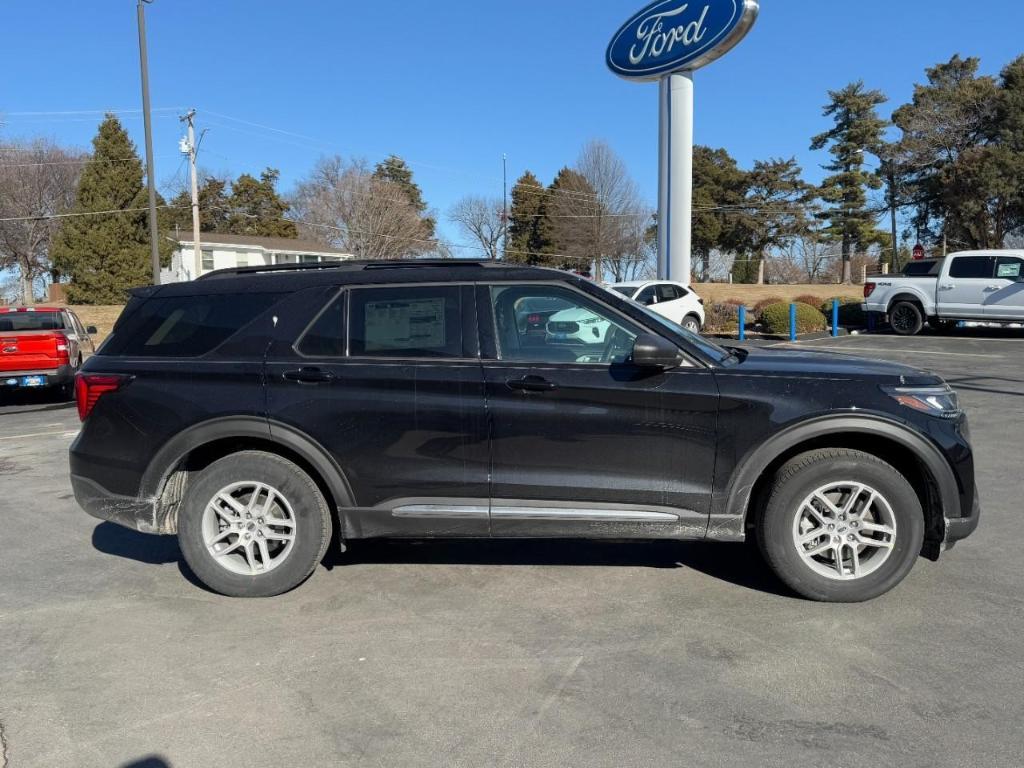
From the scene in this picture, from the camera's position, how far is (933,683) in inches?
131

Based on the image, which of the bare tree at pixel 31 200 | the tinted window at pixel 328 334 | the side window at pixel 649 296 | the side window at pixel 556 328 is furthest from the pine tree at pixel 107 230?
the side window at pixel 556 328

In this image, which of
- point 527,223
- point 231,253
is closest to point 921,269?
point 231,253

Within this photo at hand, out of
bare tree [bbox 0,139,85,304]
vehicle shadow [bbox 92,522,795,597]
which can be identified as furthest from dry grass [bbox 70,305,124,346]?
vehicle shadow [bbox 92,522,795,597]

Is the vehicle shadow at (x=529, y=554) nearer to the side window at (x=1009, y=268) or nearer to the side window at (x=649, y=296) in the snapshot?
the side window at (x=649, y=296)


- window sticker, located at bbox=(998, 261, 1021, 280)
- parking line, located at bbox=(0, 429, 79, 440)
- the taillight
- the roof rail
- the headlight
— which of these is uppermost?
window sticker, located at bbox=(998, 261, 1021, 280)

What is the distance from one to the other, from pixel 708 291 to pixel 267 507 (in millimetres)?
38359

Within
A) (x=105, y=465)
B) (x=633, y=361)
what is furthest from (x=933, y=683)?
(x=105, y=465)

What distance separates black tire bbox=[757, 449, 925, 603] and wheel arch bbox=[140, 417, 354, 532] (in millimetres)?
2281

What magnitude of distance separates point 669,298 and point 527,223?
47.8 meters

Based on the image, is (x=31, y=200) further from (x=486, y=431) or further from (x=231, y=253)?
(x=486, y=431)

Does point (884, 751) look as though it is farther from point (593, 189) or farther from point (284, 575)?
point (593, 189)

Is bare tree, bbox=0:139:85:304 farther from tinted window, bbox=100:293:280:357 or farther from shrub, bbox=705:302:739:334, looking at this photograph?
tinted window, bbox=100:293:280:357

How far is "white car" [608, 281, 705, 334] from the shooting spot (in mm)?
19344

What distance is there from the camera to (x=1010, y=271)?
62.1ft
